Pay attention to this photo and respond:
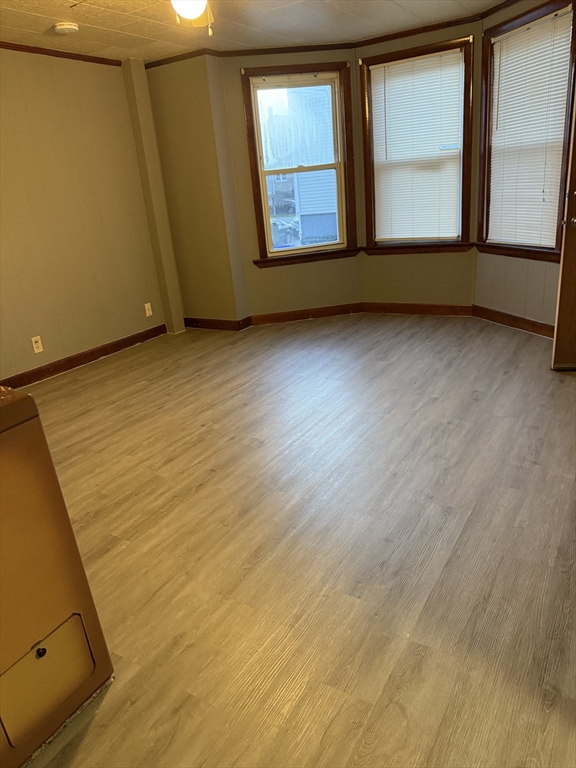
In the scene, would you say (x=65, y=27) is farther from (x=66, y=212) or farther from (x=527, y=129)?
(x=527, y=129)

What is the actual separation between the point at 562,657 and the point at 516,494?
2.83 ft

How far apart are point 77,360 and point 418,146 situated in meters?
3.55

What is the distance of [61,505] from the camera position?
4.60 ft

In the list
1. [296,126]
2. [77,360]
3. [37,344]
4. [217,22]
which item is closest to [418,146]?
[296,126]

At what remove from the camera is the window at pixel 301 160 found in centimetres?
477

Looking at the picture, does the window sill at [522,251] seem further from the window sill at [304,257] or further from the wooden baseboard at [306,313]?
the wooden baseboard at [306,313]

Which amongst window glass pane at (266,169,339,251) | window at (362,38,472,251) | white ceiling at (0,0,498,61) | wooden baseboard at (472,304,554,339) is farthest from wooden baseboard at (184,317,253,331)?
white ceiling at (0,0,498,61)

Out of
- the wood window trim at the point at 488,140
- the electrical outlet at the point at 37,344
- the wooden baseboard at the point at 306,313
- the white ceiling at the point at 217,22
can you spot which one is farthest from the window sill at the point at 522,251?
the electrical outlet at the point at 37,344

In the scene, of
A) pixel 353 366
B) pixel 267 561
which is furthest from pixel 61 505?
pixel 353 366

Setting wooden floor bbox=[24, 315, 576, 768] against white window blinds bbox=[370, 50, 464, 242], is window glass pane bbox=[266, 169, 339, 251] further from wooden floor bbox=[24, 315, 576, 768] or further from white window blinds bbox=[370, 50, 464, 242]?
wooden floor bbox=[24, 315, 576, 768]

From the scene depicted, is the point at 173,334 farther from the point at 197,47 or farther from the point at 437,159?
the point at 437,159

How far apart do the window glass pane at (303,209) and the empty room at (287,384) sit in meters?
0.03

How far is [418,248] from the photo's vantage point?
5090 mm

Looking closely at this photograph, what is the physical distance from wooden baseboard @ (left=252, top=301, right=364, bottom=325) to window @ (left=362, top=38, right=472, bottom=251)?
27.2 inches
